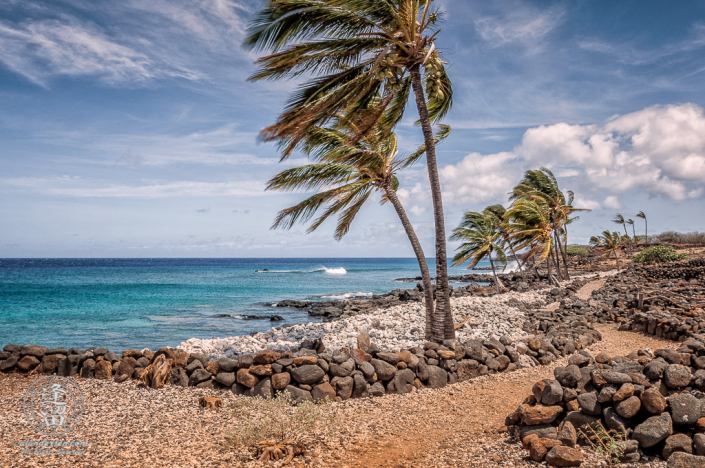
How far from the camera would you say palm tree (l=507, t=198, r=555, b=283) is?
2558cm

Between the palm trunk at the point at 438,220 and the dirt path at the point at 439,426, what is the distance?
161 centimetres

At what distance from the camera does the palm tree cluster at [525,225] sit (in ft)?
85.7

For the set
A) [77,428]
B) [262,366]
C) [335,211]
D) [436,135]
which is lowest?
[77,428]

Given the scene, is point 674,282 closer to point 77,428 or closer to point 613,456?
point 613,456

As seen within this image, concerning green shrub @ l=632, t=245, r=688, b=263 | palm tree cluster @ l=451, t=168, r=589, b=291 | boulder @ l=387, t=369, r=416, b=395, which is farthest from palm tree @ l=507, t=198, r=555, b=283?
boulder @ l=387, t=369, r=416, b=395

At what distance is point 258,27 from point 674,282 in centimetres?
2194

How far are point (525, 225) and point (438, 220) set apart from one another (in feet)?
69.4

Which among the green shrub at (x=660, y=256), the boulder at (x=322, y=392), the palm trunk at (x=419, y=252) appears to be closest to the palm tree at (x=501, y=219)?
the green shrub at (x=660, y=256)

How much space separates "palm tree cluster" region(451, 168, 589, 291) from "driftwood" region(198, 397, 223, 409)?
21.2 metres

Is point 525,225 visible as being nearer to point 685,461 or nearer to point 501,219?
point 501,219

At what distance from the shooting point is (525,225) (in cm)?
2692

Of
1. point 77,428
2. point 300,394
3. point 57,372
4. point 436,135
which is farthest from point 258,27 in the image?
point 57,372

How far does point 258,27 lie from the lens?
7.12 meters

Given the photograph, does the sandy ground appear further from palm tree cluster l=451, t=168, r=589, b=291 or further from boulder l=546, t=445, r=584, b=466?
palm tree cluster l=451, t=168, r=589, b=291
